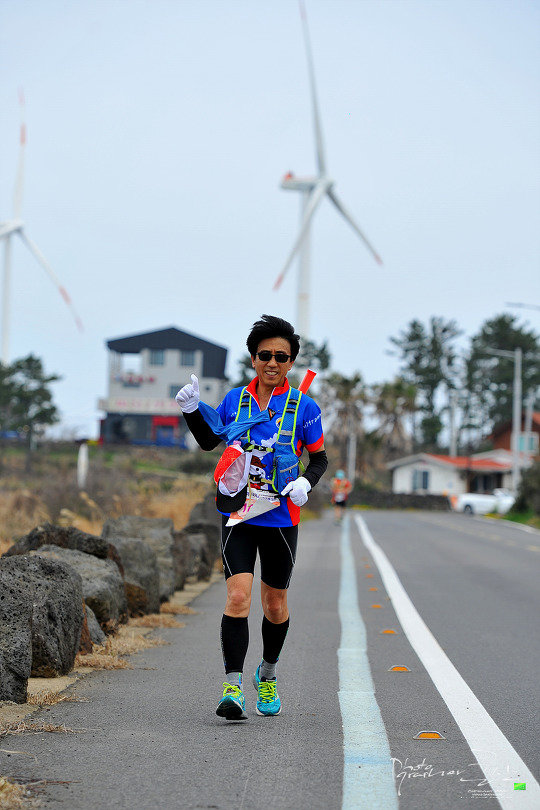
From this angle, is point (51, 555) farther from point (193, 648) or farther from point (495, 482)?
point (495, 482)

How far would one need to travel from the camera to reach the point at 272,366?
5.58 meters

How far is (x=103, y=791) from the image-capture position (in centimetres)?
396

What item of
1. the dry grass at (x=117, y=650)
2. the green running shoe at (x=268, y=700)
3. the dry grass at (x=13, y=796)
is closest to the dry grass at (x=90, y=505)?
the dry grass at (x=117, y=650)

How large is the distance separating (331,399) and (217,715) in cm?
7152

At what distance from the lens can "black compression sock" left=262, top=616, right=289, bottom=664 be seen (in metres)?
5.56

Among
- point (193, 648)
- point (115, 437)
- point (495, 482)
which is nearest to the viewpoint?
point (193, 648)

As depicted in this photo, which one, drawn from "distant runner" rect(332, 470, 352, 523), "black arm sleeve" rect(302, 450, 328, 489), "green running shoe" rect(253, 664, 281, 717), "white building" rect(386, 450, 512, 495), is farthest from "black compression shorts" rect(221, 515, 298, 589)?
"white building" rect(386, 450, 512, 495)

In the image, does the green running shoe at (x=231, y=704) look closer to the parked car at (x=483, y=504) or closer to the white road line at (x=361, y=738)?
the white road line at (x=361, y=738)

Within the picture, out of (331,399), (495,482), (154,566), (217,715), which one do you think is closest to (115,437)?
(331,399)

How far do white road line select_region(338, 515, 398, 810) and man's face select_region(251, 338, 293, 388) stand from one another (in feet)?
5.52

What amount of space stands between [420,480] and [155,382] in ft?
68.5

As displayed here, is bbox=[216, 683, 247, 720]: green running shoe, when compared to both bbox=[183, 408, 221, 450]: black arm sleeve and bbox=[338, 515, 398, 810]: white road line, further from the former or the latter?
bbox=[183, 408, 221, 450]: black arm sleeve

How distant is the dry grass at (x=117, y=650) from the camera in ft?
22.0
